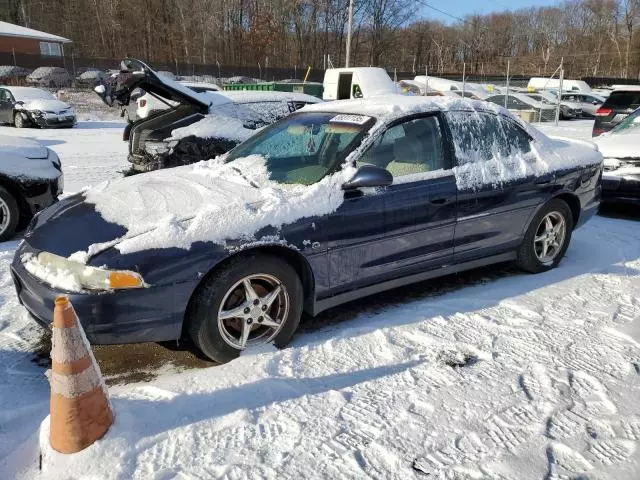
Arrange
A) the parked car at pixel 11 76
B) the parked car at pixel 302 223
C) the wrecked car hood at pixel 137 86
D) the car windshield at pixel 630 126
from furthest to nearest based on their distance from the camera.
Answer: the parked car at pixel 11 76 → the car windshield at pixel 630 126 → the wrecked car hood at pixel 137 86 → the parked car at pixel 302 223

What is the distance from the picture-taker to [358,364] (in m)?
3.22

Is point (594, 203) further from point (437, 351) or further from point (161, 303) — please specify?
point (161, 303)

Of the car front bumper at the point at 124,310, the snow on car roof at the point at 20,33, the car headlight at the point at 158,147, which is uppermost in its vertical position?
the snow on car roof at the point at 20,33

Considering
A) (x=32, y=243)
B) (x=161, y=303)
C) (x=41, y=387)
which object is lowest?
(x=41, y=387)

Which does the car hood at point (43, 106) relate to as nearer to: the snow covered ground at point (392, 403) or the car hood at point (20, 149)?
the car hood at point (20, 149)

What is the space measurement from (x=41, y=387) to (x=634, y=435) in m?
3.12

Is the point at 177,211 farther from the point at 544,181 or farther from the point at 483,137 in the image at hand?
the point at 544,181

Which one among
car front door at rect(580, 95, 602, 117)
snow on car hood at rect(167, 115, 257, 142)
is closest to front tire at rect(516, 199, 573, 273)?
snow on car hood at rect(167, 115, 257, 142)

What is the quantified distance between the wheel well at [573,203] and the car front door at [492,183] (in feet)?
0.96

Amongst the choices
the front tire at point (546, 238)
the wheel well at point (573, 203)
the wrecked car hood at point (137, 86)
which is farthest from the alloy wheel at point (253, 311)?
the wrecked car hood at point (137, 86)

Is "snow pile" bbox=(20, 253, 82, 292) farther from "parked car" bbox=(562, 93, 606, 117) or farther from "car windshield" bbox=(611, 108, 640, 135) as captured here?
"parked car" bbox=(562, 93, 606, 117)

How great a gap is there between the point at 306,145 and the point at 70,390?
2387mm

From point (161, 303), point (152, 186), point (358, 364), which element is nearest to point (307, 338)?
point (358, 364)

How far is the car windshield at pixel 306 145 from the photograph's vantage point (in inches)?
145
